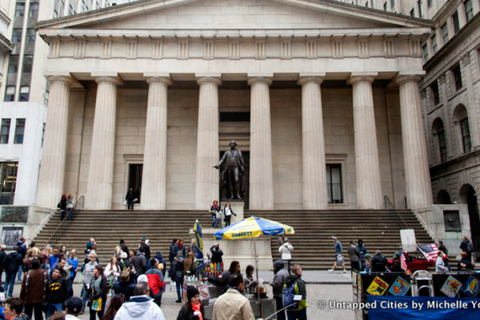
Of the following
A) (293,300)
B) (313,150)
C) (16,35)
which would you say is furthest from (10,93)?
(293,300)

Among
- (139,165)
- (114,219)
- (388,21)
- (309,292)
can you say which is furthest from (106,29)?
(309,292)

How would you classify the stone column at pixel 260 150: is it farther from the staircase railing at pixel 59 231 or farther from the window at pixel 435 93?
the window at pixel 435 93

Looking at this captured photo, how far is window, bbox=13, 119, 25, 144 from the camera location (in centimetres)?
4141

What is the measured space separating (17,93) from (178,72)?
104 ft

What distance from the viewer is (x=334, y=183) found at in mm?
33469

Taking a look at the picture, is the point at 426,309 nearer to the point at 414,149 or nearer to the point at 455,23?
the point at 414,149

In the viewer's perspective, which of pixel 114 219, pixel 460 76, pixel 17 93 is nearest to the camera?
pixel 114 219

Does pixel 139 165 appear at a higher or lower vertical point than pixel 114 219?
higher

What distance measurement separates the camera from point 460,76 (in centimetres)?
3312

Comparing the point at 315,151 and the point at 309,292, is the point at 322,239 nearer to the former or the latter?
the point at 315,151

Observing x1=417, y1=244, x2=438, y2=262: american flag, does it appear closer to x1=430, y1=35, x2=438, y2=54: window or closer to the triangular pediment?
the triangular pediment

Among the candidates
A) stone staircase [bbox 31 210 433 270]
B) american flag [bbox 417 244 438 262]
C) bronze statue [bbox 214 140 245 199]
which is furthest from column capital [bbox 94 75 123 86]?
american flag [bbox 417 244 438 262]

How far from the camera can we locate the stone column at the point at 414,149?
2812 cm

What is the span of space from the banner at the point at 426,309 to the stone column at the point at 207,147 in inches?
826
